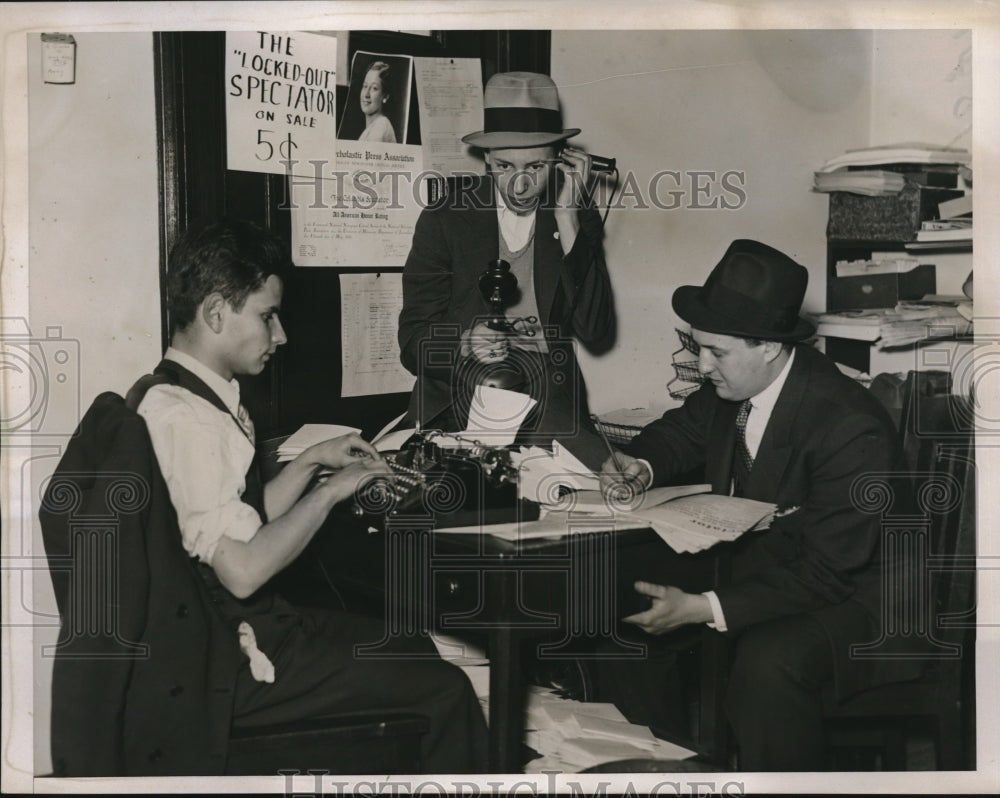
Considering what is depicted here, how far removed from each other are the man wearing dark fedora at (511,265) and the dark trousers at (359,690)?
0.51 meters

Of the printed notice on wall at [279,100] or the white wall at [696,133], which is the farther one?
the white wall at [696,133]

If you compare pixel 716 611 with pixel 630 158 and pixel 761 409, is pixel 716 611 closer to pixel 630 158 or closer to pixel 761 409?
pixel 761 409

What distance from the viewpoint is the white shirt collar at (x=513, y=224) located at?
7.16 feet

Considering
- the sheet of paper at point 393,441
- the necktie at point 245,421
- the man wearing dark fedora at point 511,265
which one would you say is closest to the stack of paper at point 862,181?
the man wearing dark fedora at point 511,265

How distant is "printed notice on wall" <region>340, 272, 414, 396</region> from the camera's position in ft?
7.04

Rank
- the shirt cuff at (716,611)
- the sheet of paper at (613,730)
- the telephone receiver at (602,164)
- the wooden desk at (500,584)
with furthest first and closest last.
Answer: the telephone receiver at (602,164)
the sheet of paper at (613,730)
the shirt cuff at (716,611)
the wooden desk at (500,584)

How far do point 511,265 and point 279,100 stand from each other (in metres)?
0.60

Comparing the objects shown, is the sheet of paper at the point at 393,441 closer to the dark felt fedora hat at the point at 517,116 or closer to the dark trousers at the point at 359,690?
the dark trousers at the point at 359,690

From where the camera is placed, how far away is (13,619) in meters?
1.85

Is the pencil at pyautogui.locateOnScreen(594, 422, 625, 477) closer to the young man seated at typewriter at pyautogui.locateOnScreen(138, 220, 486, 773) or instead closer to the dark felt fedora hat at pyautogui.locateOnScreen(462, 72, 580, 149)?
the young man seated at typewriter at pyautogui.locateOnScreen(138, 220, 486, 773)

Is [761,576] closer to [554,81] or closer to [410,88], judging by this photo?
[554,81]

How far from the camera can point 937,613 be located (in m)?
1.99

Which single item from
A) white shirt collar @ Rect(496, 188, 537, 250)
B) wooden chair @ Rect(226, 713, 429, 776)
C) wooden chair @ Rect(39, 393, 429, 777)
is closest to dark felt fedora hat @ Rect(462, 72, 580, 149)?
white shirt collar @ Rect(496, 188, 537, 250)

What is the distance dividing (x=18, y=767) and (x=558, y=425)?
1.26 m
